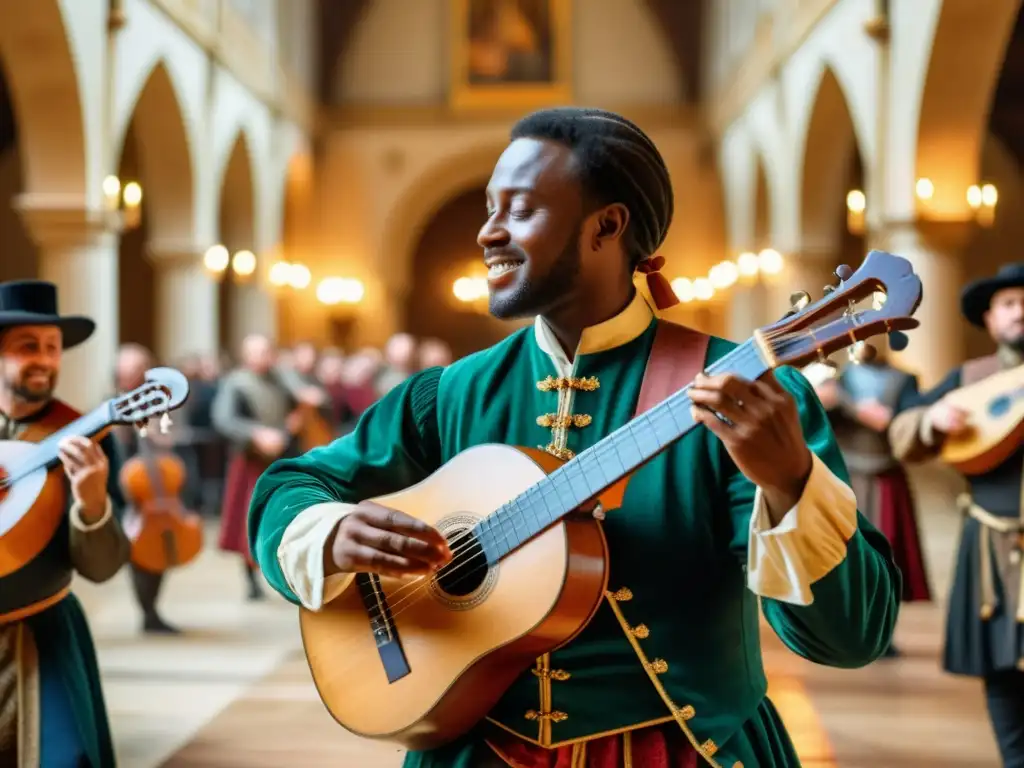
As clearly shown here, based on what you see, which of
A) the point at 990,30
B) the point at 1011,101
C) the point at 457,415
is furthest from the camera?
the point at 1011,101

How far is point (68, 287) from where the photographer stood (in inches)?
396

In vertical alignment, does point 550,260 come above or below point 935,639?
above

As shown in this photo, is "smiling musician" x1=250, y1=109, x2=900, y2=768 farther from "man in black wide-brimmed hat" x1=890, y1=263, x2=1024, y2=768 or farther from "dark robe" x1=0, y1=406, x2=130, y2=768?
"man in black wide-brimmed hat" x1=890, y1=263, x2=1024, y2=768

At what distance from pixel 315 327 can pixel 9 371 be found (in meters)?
15.9

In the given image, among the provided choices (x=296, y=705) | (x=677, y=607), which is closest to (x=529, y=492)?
(x=677, y=607)

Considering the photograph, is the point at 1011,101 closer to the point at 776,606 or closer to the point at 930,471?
the point at 930,471

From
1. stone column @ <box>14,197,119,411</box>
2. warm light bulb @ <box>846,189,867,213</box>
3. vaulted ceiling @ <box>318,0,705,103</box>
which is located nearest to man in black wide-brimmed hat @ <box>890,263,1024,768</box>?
warm light bulb @ <box>846,189,867,213</box>

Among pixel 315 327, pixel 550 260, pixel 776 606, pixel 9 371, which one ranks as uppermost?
pixel 550 260

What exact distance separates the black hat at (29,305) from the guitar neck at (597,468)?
2.02 metres

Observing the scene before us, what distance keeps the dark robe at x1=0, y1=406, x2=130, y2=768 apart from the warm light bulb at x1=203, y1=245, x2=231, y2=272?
10405 millimetres

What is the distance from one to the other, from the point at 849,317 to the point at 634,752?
0.63 m

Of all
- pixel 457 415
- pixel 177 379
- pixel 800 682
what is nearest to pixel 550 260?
pixel 457 415

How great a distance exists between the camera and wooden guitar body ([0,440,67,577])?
3.02 metres

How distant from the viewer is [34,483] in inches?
121
